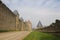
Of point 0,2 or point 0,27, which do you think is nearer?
point 0,2

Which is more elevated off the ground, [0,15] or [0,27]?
[0,15]

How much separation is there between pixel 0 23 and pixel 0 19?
122cm

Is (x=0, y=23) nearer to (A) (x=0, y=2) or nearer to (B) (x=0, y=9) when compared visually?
(B) (x=0, y=9)

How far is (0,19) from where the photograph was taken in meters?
45.0

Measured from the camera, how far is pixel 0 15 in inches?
1784

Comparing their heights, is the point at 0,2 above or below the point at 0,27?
above

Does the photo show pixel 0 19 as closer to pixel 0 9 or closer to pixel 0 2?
pixel 0 9

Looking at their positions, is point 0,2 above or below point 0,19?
above

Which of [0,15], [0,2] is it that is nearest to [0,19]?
[0,15]

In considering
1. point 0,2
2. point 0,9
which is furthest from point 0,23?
point 0,2

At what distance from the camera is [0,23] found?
44.6 metres

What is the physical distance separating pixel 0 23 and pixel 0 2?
273 inches

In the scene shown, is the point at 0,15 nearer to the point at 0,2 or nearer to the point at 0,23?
the point at 0,23

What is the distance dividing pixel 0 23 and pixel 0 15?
7.95 ft
